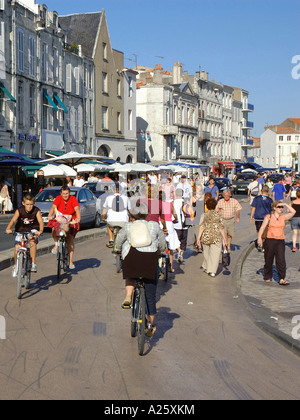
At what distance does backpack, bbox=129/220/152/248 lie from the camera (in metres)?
7.10

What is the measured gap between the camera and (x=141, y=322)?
6898 mm

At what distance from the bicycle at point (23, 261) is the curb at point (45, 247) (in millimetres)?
2829

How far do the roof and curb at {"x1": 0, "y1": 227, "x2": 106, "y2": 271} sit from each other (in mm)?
34022

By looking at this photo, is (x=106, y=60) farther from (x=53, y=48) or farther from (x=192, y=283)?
(x=192, y=283)

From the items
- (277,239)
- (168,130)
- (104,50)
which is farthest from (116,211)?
(168,130)

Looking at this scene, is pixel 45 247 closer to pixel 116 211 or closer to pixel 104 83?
pixel 116 211

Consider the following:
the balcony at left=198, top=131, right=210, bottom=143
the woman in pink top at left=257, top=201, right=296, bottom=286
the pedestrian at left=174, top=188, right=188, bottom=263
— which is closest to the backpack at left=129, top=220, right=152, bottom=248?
the woman in pink top at left=257, top=201, right=296, bottom=286

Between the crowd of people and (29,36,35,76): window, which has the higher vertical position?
(29,36,35,76): window

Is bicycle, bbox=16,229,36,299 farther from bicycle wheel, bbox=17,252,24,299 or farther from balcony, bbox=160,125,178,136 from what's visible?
balcony, bbox=160,125,178,136

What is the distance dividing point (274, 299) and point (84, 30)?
153ft

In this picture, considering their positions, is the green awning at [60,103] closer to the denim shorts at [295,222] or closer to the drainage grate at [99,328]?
the denim shorts at [295,222]
